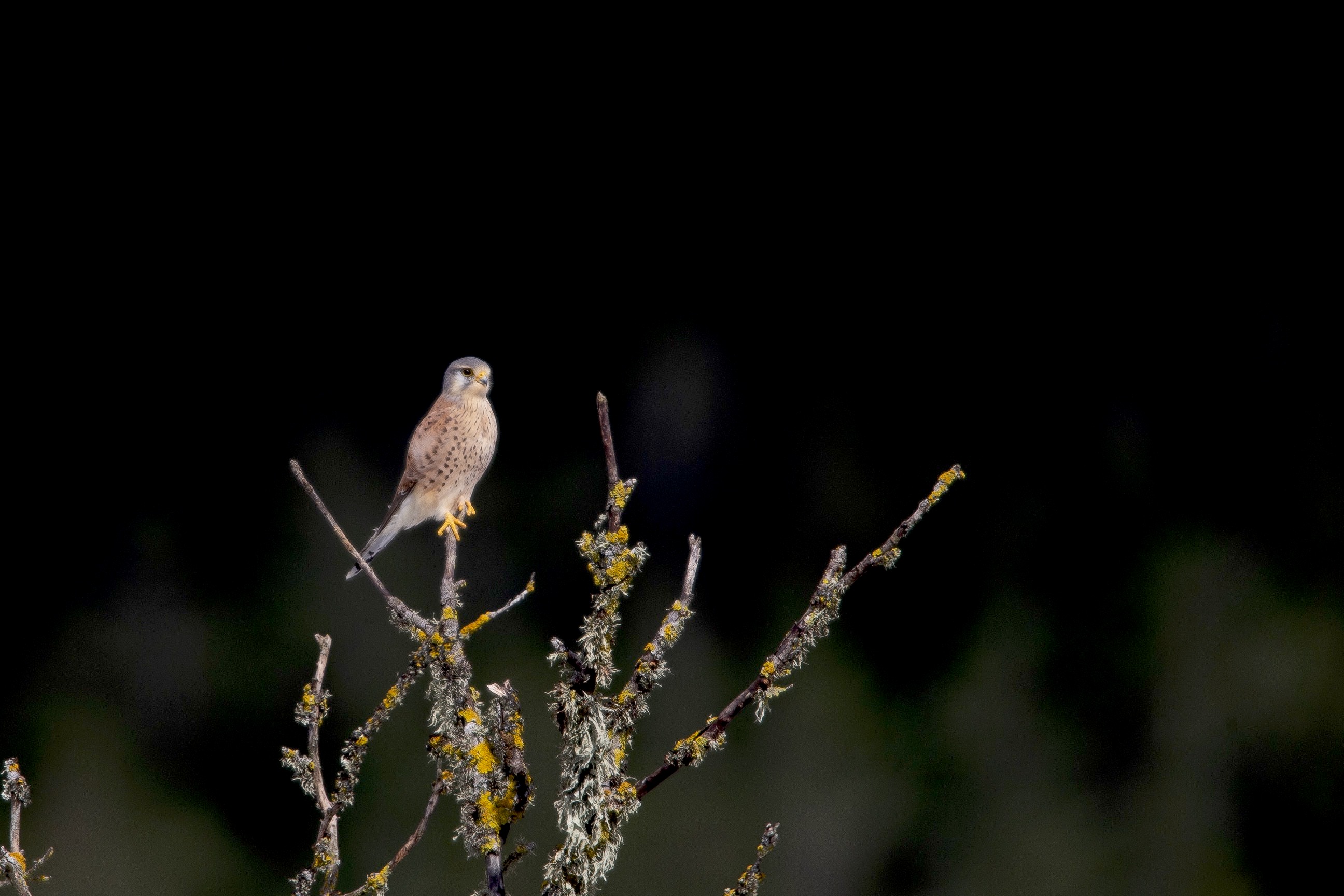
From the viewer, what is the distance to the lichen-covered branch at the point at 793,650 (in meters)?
0.94

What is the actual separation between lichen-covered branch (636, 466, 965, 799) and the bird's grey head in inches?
42.1

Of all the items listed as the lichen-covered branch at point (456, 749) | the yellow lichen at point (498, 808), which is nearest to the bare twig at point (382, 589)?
the lichen-covered branch at point (456, 749)

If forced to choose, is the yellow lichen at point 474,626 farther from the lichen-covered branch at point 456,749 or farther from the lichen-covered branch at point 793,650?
the lichen-covered branch at point 793,650

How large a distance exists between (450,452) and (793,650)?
3.50 feet

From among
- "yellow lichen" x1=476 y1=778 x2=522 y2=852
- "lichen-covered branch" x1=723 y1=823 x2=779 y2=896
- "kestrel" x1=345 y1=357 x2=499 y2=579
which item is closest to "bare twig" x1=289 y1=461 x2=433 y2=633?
"yellow lichen" x1=476 y1=778 x2=522 y2=852

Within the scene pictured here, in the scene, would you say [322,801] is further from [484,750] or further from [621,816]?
[621,816]

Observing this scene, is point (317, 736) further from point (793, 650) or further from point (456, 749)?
point (793, 650)

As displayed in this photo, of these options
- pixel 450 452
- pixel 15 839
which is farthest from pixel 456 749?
pixel 450 452

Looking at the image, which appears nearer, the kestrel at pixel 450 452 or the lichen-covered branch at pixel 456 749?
the lichen-covered branch at pixel 456 749

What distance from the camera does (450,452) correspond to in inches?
73.8

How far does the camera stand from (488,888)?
887 millimetres

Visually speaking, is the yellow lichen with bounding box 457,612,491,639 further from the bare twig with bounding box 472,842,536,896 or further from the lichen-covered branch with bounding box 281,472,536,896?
the bare twig with bounding box 472,842,536,896

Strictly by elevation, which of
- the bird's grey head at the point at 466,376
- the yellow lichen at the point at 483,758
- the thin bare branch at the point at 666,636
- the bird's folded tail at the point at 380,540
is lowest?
the yellow lichen at the point at 483,758

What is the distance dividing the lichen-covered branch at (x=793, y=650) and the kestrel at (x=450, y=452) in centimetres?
99
